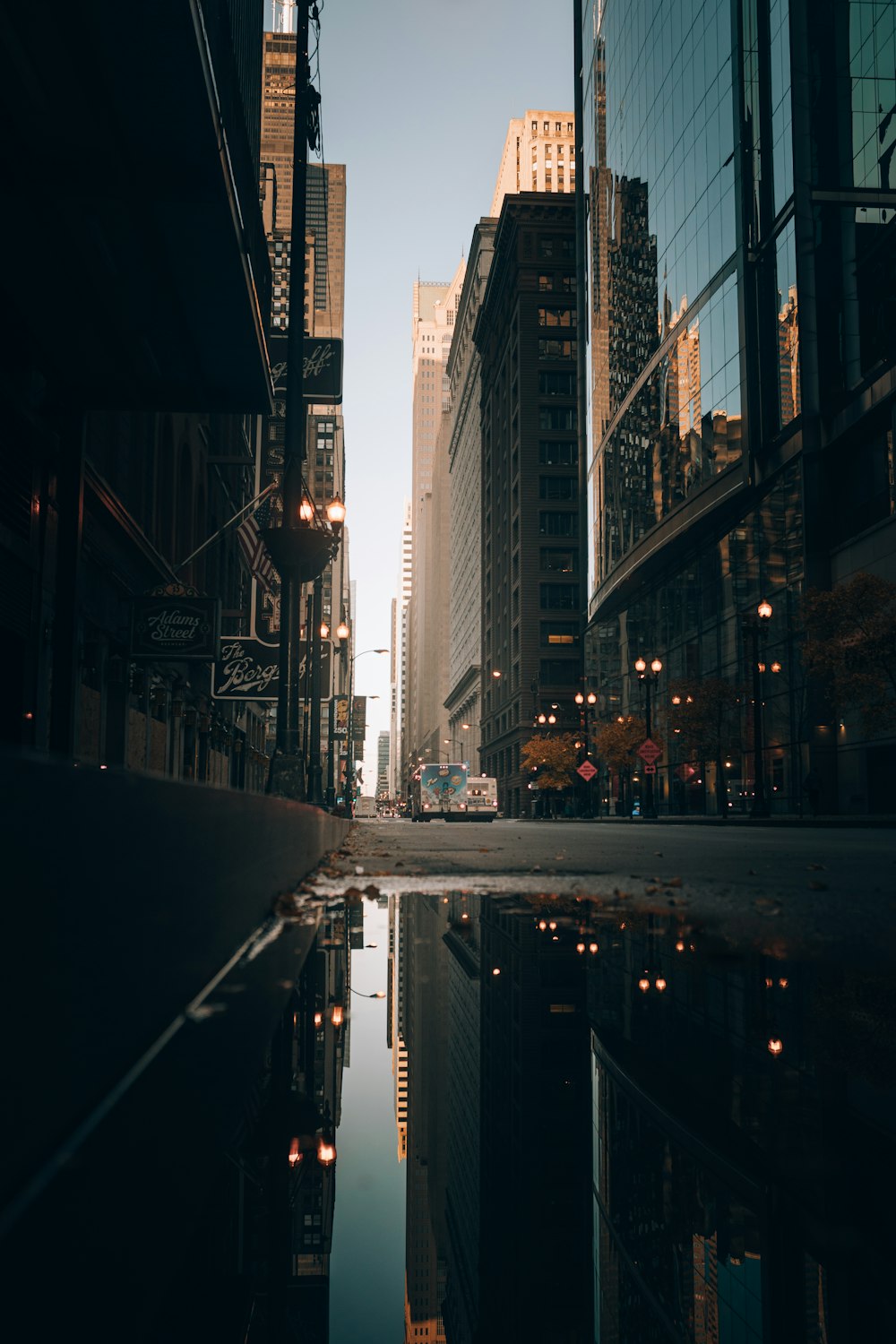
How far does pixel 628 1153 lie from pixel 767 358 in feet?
184

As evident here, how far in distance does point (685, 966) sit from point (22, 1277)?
3442 mm

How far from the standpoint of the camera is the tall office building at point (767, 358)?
47844 millimetres

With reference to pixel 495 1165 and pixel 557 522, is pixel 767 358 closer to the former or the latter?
pixel 495 1165

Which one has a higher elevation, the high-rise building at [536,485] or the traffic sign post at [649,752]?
the high-rise building at [536,485]

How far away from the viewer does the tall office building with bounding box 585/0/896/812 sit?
47844 mm

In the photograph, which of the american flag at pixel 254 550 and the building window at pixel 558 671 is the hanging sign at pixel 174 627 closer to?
the american flag at pixel 254 550

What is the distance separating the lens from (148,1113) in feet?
8.05

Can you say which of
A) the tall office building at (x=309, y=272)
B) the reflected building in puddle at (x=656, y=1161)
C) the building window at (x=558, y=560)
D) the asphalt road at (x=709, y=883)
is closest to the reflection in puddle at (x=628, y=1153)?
the reflected building in puddle at (x=656, y=1161)

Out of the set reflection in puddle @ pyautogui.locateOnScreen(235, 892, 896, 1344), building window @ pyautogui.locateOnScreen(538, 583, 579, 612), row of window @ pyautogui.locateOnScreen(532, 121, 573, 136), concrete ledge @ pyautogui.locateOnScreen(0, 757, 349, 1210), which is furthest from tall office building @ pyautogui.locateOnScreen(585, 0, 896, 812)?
row of window @ pyautogui.locateOnScreen(532, 121, 573, 136)

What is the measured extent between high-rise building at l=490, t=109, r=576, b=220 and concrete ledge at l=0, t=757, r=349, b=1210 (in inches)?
7405

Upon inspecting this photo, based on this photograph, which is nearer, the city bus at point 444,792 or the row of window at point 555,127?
the city bus at point 444,792

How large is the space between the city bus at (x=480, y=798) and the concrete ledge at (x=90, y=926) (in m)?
67.8

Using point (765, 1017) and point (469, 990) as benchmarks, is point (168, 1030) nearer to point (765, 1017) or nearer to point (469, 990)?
point (469, 990)

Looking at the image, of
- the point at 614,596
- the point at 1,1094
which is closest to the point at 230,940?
the point at 1,1094
